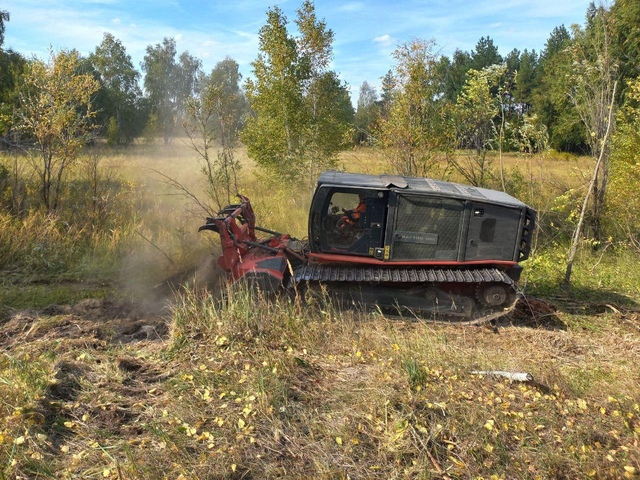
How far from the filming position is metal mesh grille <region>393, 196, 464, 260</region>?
21.1 feet

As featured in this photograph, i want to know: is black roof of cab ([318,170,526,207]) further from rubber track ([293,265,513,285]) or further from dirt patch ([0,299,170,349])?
dirt patch ([0,299,170,349])

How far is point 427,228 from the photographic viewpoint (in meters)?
6.52

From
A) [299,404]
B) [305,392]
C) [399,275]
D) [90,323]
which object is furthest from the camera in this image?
[399,275]

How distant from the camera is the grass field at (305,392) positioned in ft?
11.6

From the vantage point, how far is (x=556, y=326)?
6.98 meters

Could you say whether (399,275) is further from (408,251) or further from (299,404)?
(299,404)

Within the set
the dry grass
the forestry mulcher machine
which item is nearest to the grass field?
the dry grass

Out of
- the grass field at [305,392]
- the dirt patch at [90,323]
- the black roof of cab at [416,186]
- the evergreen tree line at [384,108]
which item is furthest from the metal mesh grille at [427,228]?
the evergreen tree line at [384,108]

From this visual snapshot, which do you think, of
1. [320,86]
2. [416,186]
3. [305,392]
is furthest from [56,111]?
[305,392]

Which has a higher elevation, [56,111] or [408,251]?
[56,111]

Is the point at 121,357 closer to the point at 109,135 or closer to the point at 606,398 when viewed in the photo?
the point at 606,398

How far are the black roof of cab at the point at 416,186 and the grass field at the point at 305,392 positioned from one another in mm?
1561

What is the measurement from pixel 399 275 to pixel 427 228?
697mm

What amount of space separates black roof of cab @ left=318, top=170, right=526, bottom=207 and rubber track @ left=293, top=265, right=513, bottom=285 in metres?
0.93
